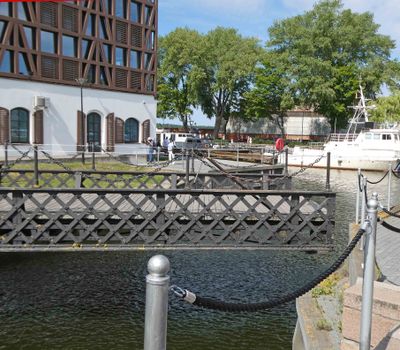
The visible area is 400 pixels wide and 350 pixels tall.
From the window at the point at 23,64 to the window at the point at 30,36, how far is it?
0.86m

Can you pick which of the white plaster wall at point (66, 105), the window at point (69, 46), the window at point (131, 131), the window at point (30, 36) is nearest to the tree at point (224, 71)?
the white plaster wall at point (66, 105)

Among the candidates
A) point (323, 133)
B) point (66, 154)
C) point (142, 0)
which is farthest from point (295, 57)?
point (66, 154)

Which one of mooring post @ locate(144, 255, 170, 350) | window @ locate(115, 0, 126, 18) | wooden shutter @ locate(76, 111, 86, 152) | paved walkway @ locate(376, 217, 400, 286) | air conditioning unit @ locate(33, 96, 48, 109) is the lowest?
paved walkway @ locate(376, 217, 400, 286)

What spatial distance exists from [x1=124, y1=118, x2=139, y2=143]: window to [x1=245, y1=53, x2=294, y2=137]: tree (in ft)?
85.6

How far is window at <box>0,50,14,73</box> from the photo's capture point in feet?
96.1

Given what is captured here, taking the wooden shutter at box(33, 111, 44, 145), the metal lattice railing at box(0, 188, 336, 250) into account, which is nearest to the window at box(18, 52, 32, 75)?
the wooden shutter at box(33, 111, 44, 145)

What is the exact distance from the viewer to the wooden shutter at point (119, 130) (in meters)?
36.2

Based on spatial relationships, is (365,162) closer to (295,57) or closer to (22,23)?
(295,57)

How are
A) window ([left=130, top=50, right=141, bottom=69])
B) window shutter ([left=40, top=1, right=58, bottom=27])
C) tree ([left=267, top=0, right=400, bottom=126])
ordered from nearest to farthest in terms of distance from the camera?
window shutter ([left=40, top=1, right=58, bottom=27]), window ([left=130, top=50, right=141, bottom=69]), tree ([left=267, top=0, right=400, bottom=126])

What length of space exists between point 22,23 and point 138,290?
2483 centimetres

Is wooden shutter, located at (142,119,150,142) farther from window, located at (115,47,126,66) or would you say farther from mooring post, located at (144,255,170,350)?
mooring post, located at (144,255,170,350)

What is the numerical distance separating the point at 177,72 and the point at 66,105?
118ft

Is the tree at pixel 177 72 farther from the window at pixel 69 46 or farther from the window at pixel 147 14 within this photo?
the window at pixel 69 46

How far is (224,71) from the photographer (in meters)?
62.8
